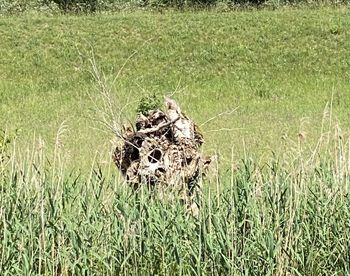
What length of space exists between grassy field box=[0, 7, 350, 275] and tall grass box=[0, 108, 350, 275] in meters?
0.01

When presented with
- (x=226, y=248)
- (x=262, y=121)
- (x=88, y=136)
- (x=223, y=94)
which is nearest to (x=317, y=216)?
(x=226, y=248)

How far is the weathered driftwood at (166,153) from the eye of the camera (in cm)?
566

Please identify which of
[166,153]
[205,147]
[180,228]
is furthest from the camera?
[205,147]

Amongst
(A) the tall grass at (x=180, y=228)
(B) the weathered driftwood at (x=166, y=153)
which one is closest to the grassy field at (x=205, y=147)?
(A) the tall grass at (x=180, y=228)

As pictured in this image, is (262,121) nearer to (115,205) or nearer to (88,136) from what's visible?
(88,136)

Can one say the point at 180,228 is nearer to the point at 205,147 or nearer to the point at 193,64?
the point at 205,147

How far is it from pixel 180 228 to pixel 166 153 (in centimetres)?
72

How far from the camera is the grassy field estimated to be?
5.08m

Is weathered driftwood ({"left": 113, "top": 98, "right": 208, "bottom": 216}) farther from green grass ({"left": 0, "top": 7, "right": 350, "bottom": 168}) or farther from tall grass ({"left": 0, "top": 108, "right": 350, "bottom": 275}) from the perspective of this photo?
green grass ({"left": 0, "top": 7, "right": 350, "bottom": 168})

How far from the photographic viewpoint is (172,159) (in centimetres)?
571

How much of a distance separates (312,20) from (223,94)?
6184mm

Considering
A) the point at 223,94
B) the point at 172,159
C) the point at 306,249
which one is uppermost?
the point at 172,159

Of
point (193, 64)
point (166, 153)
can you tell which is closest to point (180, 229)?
point (166, 153)

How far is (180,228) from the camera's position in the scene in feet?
17.0
